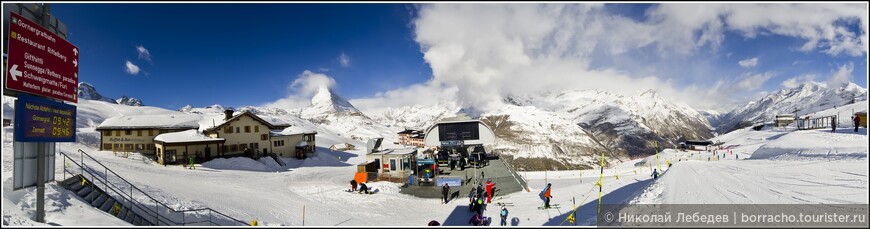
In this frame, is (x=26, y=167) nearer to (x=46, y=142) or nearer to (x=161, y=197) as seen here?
(x=46, y=142)

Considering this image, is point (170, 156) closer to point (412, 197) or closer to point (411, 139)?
point (412, 197)

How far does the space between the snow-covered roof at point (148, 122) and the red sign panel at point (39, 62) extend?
3104 cm

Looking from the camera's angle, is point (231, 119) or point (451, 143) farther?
point (451, 143)

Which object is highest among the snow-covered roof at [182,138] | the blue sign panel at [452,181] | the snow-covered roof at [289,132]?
A: the snow-covered roof at [289,132]

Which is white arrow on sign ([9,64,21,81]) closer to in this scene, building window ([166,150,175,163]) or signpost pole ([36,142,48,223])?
signpost pole ([36,142,48,223])

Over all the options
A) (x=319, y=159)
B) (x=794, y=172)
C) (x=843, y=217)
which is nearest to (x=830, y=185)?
(x=794, y=172)

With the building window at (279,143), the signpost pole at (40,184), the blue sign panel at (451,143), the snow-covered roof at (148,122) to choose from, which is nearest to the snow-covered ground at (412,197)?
the signpost pole at (40,184)

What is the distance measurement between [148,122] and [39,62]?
3370 cm

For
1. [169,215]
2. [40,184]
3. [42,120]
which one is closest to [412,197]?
[169,215]

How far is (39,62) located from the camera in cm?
1012

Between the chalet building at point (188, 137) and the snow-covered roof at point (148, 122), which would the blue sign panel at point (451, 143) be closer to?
the chalet building at point (188, 137)

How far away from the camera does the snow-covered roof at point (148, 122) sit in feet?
121

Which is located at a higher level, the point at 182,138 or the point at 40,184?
the point at 182,138

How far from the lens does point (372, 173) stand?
28734mm
